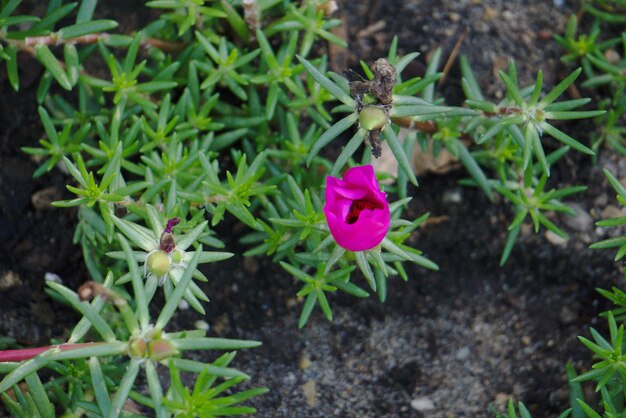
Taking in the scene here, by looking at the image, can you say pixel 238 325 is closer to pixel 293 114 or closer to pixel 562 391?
pixel 293 114

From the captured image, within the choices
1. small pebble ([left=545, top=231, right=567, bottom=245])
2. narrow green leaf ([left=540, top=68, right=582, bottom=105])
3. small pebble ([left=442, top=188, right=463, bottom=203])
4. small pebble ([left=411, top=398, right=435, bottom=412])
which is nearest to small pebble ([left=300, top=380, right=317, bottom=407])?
small pebble ([left=411, top=398, right=435, bottom=412])

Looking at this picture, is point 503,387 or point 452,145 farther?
point 503,387

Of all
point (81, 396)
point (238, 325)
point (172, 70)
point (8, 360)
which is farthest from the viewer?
point (238, 325)

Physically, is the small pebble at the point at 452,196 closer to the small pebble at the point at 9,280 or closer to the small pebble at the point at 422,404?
the small pebble at the point at 422,404

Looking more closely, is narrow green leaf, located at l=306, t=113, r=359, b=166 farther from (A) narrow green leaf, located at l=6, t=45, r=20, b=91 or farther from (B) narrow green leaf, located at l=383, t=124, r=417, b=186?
(A) narrow green leaf, located at l=6, t=45, r=20, b=91

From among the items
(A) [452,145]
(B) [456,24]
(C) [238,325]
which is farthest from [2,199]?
(B) [456,24]

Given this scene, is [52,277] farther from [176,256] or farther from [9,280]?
[176,256]
